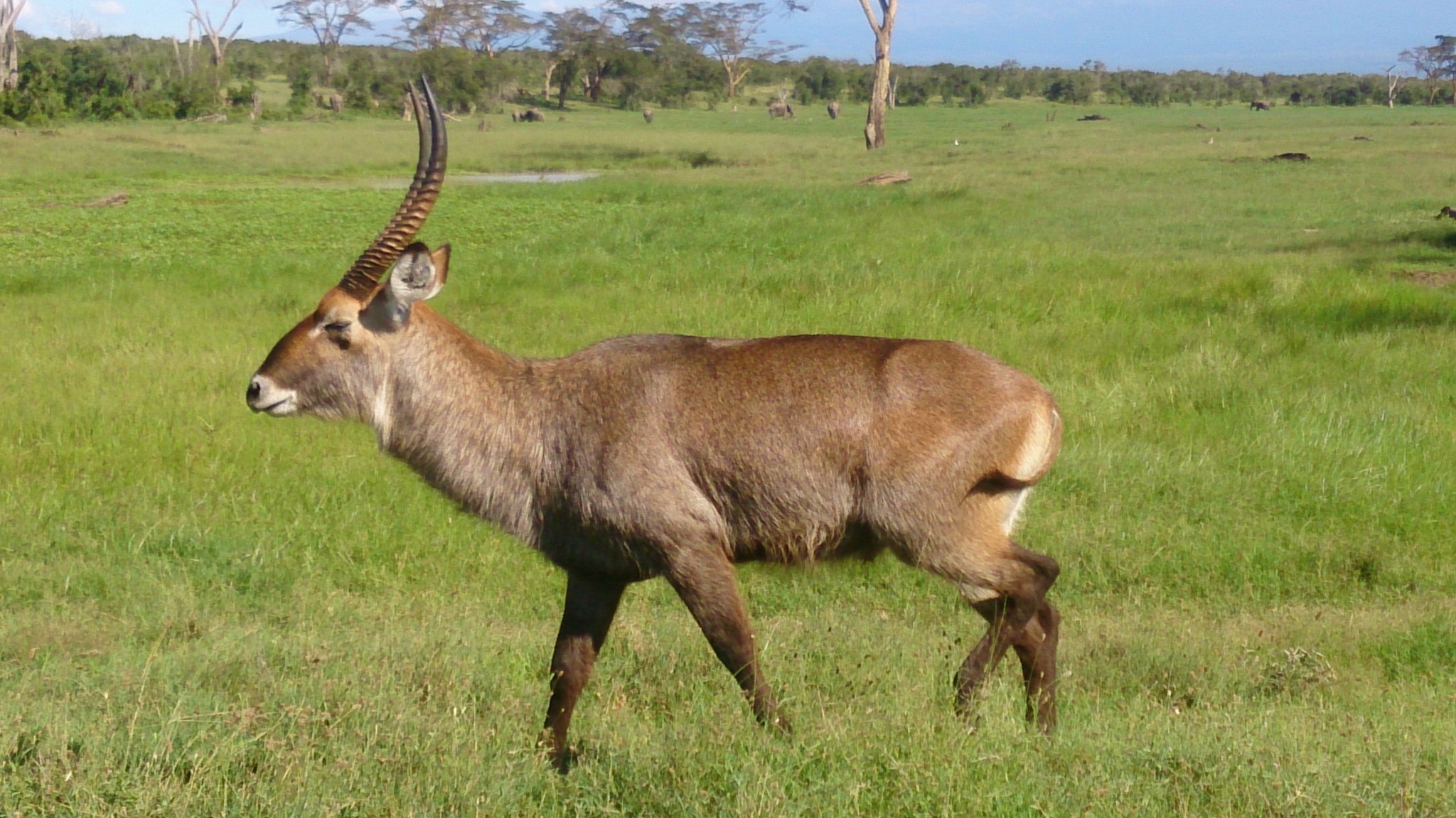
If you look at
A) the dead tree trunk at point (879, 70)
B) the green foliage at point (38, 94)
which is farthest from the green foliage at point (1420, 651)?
the green foliage at point (38, 94)

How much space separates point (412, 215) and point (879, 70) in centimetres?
2987

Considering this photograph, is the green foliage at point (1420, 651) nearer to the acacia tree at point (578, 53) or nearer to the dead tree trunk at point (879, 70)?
the dead tree trunk at point (879, 70)

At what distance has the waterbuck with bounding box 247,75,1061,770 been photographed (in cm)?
355

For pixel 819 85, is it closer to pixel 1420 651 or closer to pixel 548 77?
pixel 548 77

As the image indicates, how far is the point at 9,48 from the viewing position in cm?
4834

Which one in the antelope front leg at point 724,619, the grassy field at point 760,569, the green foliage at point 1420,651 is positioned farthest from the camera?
the green foliage at point 1420,651

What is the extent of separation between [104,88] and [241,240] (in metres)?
32.5

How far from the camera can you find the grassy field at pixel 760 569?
121 inches

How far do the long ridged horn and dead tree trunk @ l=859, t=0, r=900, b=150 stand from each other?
28614 millimetres

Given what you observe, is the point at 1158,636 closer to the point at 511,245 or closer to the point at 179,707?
Answer: the point at 179,707

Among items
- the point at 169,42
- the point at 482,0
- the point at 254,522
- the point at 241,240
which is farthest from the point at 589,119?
the point at 254,522

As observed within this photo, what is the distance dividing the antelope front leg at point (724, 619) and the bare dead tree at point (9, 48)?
47002 millimetres

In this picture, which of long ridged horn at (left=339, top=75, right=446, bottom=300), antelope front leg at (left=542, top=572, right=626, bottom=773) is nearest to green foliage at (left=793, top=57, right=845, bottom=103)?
long ridged horn at (left=339, top=75, right=446, bottom=300)

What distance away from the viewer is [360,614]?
4781 millimetres
